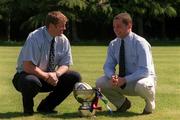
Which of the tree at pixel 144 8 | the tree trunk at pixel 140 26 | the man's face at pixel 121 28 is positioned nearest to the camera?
the man's face at pixel 121 28

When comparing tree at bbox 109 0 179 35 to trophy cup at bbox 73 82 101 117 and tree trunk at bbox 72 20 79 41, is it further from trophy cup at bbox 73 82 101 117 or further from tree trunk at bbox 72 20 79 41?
trophy cup at bbox 73 82 101 117

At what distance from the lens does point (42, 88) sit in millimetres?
8070

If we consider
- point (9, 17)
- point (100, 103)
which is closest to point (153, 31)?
point (9, 17)

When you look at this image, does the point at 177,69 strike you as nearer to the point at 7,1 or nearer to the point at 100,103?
the point at 100,103

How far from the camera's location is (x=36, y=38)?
802 cm

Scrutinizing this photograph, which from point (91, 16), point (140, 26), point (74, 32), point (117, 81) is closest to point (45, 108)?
point (117, 81)

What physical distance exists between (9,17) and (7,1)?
2.45 metres

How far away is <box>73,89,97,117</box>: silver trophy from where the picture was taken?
302 inches

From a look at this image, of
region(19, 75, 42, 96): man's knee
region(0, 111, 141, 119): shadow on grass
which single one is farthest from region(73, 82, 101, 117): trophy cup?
region(19, 75, 42, 96): man's knee

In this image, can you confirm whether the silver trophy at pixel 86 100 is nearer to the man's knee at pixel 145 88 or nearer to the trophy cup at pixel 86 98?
the trophy cup at pixel 86 98

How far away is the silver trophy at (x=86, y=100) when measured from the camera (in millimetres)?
7664

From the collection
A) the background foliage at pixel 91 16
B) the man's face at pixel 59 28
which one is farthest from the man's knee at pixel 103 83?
the background foliage at pixel 91 16

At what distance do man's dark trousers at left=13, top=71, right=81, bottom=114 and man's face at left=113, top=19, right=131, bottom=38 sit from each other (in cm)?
86

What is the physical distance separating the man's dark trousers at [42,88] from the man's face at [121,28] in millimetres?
858
